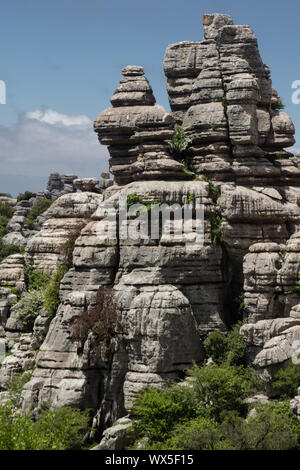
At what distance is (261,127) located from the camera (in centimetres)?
5144

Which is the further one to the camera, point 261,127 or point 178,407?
point 261,127

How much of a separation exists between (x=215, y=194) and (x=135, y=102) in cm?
905

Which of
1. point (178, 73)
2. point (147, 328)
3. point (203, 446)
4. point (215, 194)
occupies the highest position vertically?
point (178, 73)

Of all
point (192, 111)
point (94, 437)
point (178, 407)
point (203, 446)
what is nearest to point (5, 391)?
point (94, 437)

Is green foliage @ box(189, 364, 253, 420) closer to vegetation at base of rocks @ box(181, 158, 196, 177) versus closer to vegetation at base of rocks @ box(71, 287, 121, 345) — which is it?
vegetation at base of rocks @ box(71, 287, 121, 345)

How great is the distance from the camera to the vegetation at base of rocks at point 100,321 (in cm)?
4441

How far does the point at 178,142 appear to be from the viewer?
50.2m

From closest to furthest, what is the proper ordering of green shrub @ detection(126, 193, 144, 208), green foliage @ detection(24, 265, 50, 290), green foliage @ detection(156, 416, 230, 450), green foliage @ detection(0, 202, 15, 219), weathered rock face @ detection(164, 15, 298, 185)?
green foliage @ detection(156, 416, 230, 450)
green shrub @ detection(126, 193, 144, 208)
weathered rock face @ detection(164, 15, 298, 185)
green foliage @ detection(24, 265, 50, 290)
green foliage @ detection(0, 202, 15, 219)

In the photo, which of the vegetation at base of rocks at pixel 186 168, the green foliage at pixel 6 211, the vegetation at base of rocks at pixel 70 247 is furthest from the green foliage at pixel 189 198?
the green foliage at pixel 6 211

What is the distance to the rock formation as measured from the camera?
43.7m

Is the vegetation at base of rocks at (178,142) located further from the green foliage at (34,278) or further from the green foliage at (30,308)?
the green foliage at (30,308)

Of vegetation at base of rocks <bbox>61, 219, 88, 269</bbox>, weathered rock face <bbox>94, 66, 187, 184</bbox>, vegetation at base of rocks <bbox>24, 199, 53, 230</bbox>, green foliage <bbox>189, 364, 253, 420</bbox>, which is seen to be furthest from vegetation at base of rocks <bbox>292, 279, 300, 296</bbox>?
vegetation at base of rocks <bbox>24, 199, 53, 230</bbox>

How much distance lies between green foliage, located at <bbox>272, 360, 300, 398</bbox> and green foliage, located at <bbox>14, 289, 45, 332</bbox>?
17488 millimetres

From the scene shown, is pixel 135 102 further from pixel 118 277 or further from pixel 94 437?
pixel 94 437
